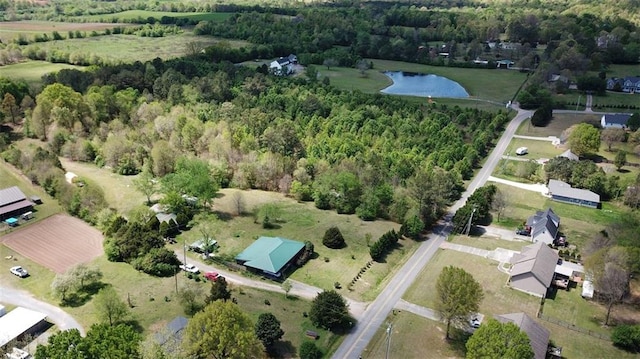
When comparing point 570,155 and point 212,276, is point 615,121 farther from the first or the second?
point 212,276

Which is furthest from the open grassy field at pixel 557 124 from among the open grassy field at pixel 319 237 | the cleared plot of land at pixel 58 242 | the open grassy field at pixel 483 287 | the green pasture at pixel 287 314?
the cleared plot of land at pixel 58 242

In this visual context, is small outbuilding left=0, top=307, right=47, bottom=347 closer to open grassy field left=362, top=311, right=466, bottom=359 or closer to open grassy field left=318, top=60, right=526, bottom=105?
open grassy field left=362, top=311, right=466, bottom=359

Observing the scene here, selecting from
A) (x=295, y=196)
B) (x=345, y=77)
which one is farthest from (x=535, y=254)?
(x=345, y=77)

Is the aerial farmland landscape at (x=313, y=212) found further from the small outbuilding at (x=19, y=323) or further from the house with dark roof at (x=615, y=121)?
the house with dark roof at (x=615, y=121)

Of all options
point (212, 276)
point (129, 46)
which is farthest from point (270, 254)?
point (129, 46)

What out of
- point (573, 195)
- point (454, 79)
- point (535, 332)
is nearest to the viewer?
point (535, 332)

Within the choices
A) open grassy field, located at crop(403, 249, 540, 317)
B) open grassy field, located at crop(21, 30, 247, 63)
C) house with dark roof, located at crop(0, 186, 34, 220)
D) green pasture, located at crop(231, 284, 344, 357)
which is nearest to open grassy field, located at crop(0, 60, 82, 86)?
open grassy field, located at crop(21, 30, 247, 63)
